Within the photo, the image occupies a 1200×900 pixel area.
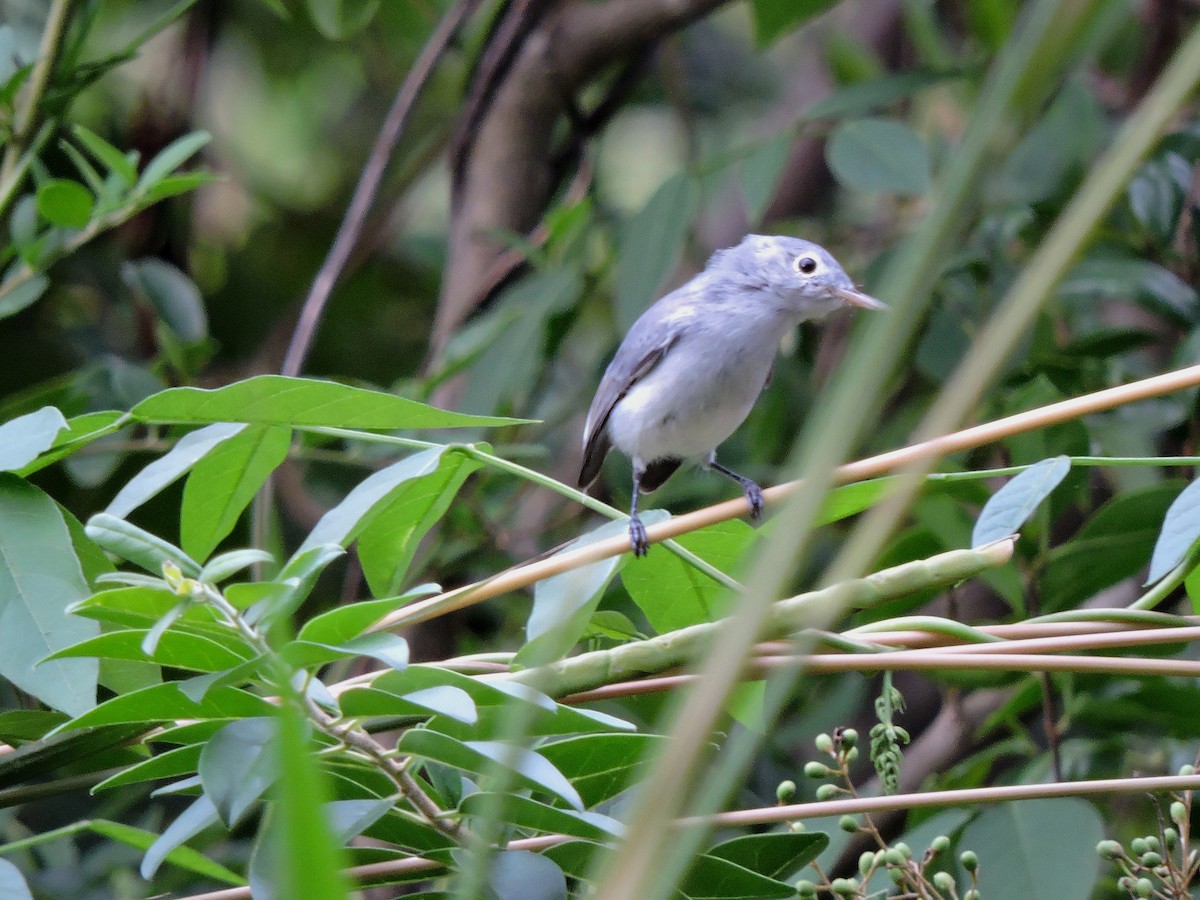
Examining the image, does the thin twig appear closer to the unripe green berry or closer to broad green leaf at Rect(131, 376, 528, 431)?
broad green leaf at Rect(131, 376, 528, 431)

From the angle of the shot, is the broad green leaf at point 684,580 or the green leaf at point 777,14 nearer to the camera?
the broad green leaf at point 684,580

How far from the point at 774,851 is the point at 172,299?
1812 mm

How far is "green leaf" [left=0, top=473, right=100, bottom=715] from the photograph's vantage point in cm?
93

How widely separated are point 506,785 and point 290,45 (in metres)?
3.68

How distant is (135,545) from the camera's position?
86 centimetres

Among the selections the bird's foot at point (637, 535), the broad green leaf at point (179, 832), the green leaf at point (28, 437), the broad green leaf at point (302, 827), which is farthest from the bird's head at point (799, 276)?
the broad green leaf at point (302, 827)

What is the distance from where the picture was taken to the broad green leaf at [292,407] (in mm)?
1049

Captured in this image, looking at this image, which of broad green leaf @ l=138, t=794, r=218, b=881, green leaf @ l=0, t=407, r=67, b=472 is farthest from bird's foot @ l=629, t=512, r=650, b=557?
green leaf @ l=0, t=407, r=67, b=472

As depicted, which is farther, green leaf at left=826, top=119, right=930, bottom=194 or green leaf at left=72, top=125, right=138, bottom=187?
green leaf at left=826, top=119, right=930, bottom=194

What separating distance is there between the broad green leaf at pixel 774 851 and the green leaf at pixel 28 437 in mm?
638

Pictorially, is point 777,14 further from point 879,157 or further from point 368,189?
point 368,189

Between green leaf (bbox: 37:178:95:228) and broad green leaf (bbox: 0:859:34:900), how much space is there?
40.1 inches

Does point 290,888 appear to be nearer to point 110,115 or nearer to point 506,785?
point 506,785

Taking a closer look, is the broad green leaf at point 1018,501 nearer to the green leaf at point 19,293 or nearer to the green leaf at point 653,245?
the green leaf at point 653,245
